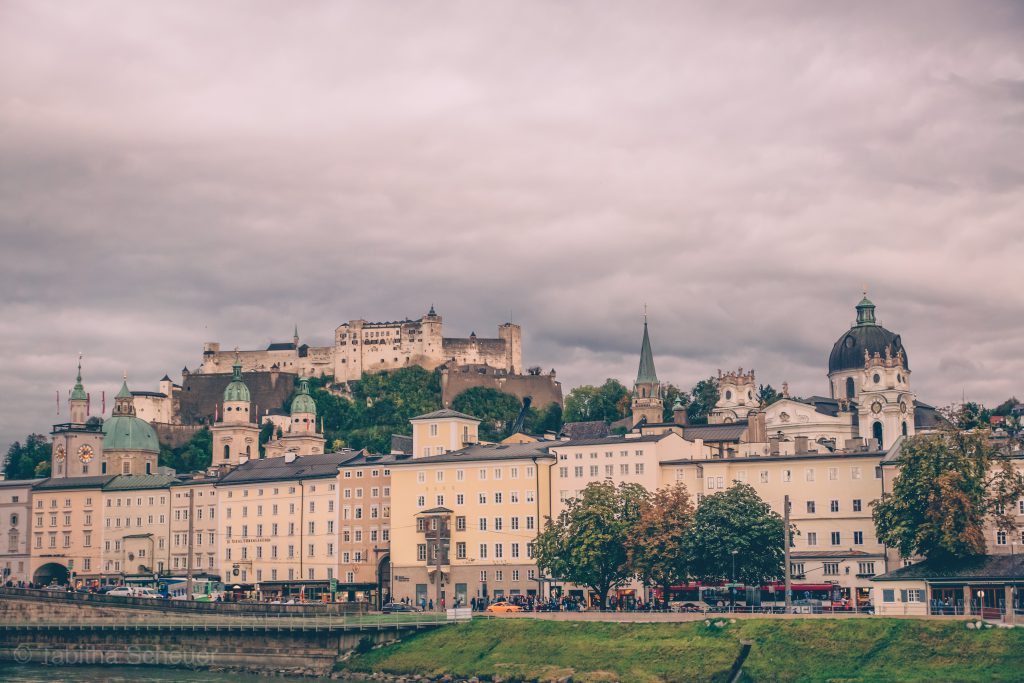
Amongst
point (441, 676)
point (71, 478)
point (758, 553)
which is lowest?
point (441, 676)

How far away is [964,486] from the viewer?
84.4 metres

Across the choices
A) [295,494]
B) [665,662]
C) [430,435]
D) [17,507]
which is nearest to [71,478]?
[17,507]

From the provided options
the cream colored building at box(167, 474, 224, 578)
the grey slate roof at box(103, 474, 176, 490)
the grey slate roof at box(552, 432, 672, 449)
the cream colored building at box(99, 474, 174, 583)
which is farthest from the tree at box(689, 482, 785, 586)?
the grey slate roof at box(103, 474, 176, 490)

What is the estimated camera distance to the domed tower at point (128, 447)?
534 ft

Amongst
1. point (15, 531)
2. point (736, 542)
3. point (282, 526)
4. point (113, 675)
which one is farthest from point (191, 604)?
point (15, 531)

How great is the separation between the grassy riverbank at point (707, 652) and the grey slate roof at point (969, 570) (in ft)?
25.4

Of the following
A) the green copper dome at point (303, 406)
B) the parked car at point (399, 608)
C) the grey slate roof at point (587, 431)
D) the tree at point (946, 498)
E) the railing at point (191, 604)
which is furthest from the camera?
Result: the green copper dome at point (303, 406)

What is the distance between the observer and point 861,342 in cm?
15325

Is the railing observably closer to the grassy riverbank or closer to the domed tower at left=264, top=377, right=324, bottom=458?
the grassy riverbank

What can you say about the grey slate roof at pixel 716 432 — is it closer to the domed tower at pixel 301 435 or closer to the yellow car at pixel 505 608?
the yellow car at pixel 505 608

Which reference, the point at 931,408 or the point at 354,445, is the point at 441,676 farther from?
the point at 354,445

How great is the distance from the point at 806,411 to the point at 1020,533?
46595 millimetres

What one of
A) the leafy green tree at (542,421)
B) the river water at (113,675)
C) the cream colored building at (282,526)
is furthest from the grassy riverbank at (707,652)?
the leafy green tree at (542,421)

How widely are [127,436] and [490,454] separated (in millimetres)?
65758
